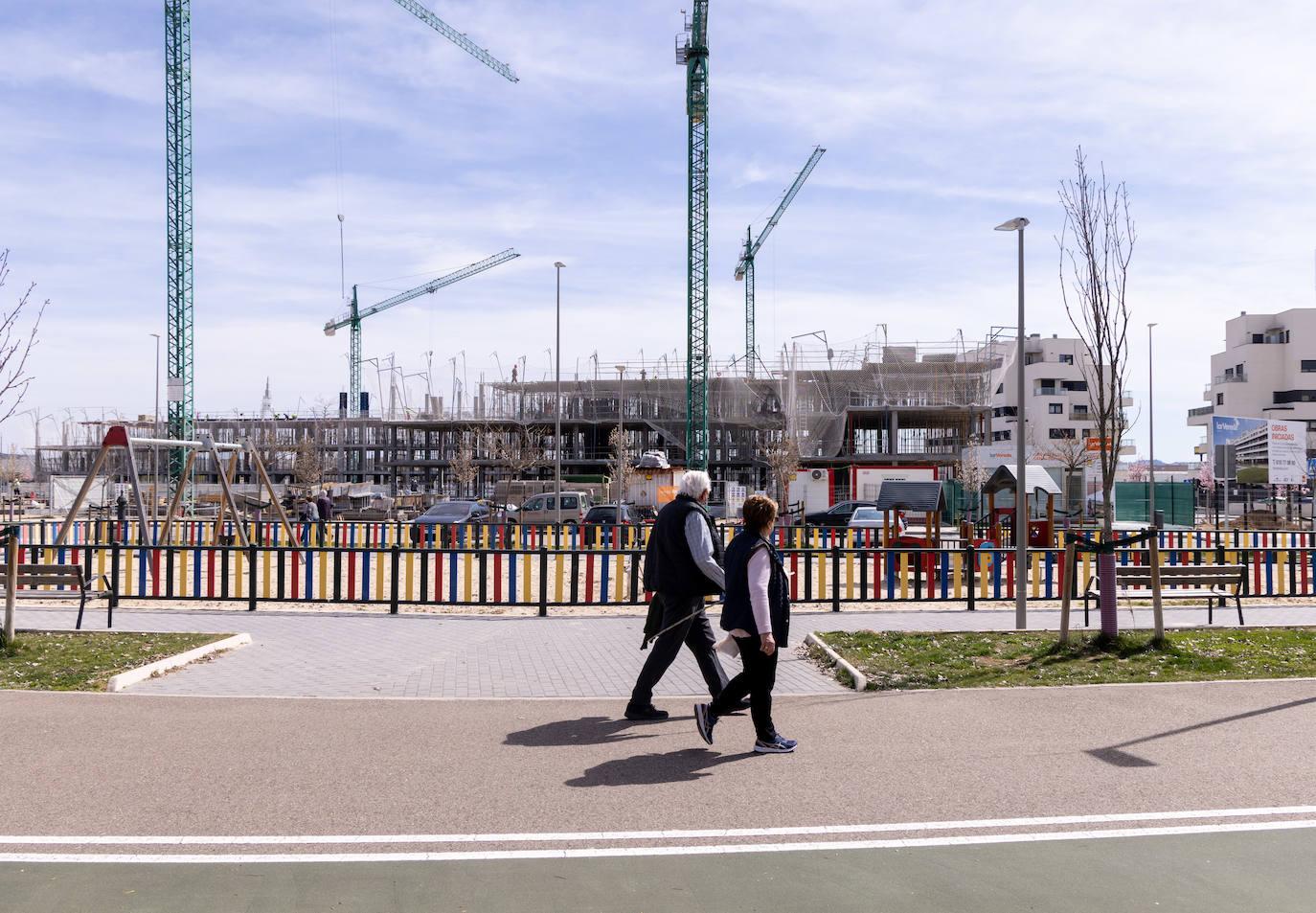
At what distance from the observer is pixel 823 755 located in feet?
21.8

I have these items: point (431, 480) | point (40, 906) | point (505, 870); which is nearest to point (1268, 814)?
point (505, 870)

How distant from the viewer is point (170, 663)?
9.65 metres

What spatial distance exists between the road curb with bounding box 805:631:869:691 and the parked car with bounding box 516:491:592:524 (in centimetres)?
2612

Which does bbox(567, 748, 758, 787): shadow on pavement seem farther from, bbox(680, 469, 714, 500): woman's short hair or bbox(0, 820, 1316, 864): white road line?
bbox(680, 469, 714, 500): woman's short hair

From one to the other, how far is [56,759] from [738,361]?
247ft

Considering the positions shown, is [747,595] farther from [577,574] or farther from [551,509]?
[551,509]

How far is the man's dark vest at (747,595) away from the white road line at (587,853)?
177 centimetres

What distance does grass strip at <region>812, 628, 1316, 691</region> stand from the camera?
9078 mm

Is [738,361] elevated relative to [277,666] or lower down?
elevated

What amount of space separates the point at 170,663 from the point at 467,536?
44.5ft

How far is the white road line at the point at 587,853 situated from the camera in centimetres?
479

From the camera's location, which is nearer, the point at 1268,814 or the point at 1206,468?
the point at 1268,814

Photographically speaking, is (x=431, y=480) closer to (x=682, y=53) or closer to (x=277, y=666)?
(x=682, y=53)

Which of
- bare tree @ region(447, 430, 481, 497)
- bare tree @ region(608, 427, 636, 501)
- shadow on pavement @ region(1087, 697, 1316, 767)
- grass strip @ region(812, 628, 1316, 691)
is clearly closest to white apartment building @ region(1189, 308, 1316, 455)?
bare tree @ region(608, 427, 636, 501)
